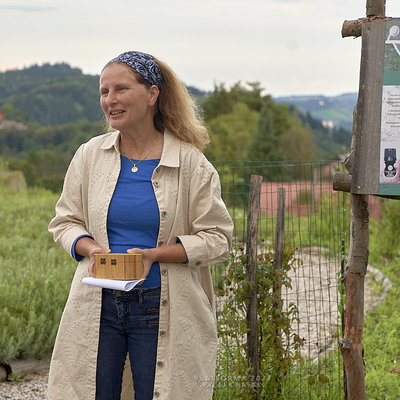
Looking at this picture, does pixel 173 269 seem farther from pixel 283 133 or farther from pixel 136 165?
pixel 283 133

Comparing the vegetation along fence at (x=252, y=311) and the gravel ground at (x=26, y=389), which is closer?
the vegetation along fence at (x=252, y=311)

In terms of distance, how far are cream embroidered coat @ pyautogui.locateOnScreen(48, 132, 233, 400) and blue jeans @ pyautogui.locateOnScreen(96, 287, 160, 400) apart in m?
0.03

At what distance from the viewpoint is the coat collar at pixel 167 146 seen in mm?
2485

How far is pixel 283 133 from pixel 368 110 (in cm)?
6900

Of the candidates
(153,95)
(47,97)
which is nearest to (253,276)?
(153,95)

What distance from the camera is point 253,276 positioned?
3633 millimetres

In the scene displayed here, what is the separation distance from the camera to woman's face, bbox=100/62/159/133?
242 cm

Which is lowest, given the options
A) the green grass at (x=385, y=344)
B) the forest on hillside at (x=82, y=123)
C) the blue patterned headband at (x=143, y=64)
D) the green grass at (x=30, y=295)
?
the green grass at (x=385, y=344)

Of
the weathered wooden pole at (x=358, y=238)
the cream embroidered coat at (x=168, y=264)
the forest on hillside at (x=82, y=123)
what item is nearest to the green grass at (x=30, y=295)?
the cream embroidered coat at (x=168, y=264)

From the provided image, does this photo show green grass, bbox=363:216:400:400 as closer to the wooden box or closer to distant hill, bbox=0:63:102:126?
the wooden box

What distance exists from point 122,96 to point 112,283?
69 centimetres

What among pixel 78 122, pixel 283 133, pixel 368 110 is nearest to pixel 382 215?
pixel 368 110

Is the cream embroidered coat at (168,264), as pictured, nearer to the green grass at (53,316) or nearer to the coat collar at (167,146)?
the coat collar at (167,146)

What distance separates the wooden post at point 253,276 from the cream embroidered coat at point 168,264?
1069mm
